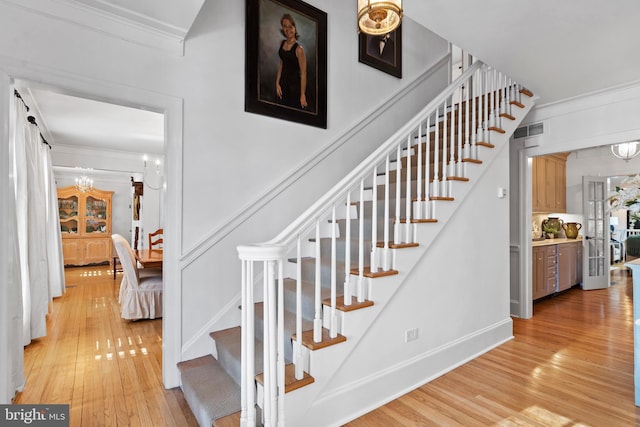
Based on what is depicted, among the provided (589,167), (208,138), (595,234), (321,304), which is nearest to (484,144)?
(321,304)

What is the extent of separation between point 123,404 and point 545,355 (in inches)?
144

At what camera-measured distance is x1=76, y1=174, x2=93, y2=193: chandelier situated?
8.10m

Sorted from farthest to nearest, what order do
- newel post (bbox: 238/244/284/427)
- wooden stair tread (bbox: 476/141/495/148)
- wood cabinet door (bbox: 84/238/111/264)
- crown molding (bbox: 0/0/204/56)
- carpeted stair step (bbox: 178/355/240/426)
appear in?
wood cabinet door (bbox: 84/238/111/264) < wooden stair tread (bbox: 476/141/495/148) < crown molding (bbox: 0/0/204/56) < carpeted stair step (bbox: 178/355/240/426) < newel post (bbox: 238/244/284/427)

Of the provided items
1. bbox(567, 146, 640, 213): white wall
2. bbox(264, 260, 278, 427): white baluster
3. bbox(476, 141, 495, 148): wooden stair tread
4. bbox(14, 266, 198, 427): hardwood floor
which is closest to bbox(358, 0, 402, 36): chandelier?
bbox(264, 260, 278, 427): white baluster

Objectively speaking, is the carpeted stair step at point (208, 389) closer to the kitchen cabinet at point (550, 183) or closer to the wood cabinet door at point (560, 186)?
the kitchen cabinet at point (550, 183)

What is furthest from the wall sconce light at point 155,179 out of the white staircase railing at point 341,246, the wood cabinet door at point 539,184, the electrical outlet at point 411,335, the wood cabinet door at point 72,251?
the wood cabinet door at point 539,184

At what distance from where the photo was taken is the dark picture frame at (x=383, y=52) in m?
3.73

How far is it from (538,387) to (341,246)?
6.17ft

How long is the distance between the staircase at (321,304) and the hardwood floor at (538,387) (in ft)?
1.09

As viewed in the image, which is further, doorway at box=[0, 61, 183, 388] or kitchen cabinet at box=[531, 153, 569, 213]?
kitchen cabinet at box=[531, 153, 569, 213]

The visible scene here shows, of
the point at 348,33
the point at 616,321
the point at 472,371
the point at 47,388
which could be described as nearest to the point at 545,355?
the point at 472,371

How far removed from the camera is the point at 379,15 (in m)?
1.71

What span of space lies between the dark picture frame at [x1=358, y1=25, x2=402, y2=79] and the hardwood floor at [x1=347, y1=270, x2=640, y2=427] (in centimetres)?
341

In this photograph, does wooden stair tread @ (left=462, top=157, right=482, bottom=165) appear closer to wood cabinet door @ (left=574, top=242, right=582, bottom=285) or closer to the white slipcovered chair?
the white slipcovered chair
